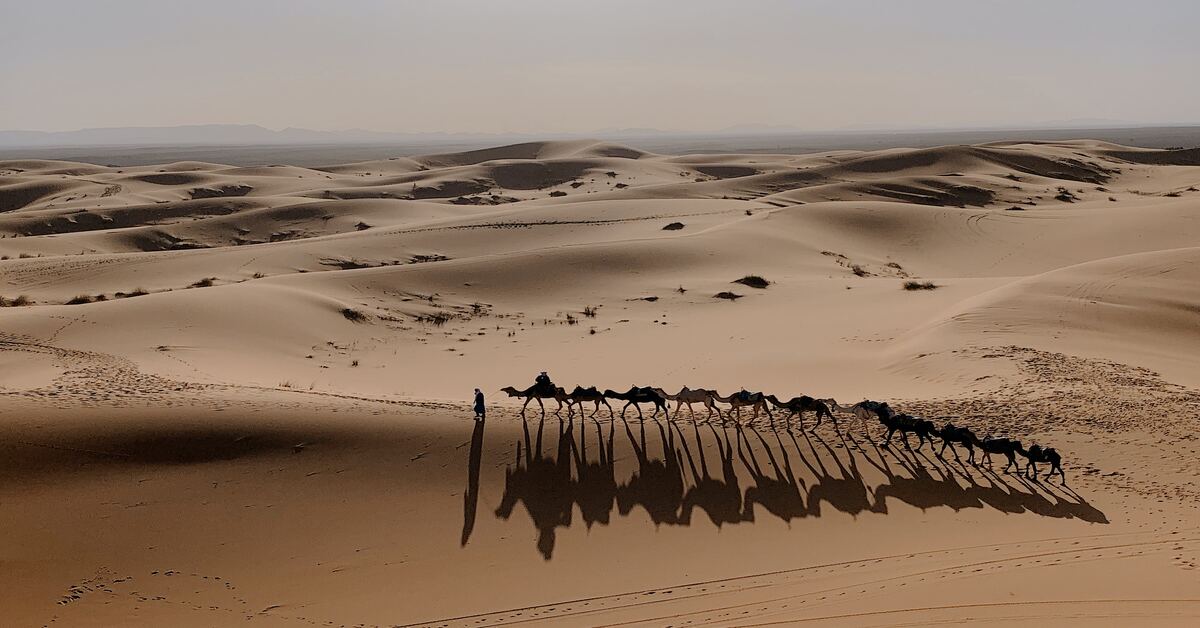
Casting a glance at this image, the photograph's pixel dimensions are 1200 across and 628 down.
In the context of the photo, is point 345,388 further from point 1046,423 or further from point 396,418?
point 1046,423

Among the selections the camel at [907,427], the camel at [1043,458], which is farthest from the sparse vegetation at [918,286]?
the camel at [1043,458]

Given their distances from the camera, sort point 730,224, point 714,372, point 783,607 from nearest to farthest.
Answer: point 783,607 < point 714,372 < point 730,224

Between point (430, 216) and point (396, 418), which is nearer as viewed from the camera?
point (396, 418)

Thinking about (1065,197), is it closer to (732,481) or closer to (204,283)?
(204,283)

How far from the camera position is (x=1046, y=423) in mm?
11328

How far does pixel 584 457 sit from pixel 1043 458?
5.37 metres

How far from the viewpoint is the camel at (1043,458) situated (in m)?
9.56

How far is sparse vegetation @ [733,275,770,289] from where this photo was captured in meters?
25.4

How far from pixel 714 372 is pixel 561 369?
3.05m

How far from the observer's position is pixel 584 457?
1020 cm

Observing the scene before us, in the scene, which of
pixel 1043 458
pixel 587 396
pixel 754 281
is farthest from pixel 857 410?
pixel 754 281

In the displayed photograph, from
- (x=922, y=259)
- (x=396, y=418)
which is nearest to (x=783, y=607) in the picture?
(x=396, y=418)

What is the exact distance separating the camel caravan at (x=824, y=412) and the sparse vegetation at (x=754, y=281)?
1326 centimetres

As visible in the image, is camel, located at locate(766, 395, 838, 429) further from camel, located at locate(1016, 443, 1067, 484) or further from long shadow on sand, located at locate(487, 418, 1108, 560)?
camel, located at locate(1016, 443, 1067, 484)
